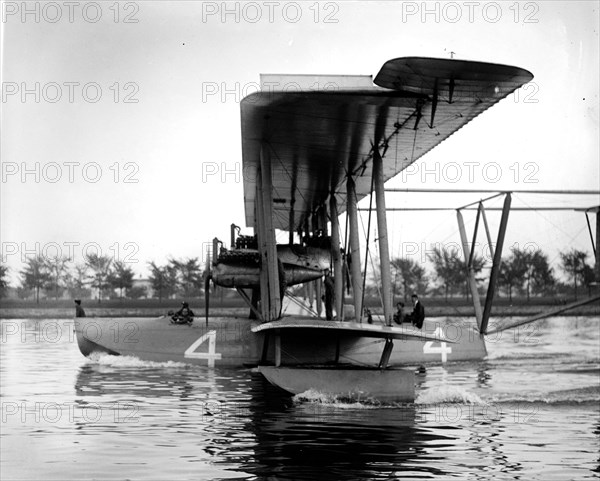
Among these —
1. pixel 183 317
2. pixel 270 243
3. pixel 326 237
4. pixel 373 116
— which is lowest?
pixel 183 317

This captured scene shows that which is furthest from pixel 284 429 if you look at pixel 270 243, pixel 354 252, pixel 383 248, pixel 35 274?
pixel 35 274

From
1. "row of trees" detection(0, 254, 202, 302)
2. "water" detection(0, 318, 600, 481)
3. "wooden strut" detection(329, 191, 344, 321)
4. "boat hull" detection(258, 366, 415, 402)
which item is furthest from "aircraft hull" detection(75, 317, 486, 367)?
"row of trees" detection(0, 254, 202, 302)

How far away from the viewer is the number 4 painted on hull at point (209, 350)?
1933cm

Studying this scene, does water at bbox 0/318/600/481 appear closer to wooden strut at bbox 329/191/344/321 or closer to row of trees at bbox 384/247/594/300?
wooden strut at bbox 329/191/344/321

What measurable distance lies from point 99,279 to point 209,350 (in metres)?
51.8

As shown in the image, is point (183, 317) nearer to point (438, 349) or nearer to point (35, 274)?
point (438, 349)

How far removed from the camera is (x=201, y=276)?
65.9m

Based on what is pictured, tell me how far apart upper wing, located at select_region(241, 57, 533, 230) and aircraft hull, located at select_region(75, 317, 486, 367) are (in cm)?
373

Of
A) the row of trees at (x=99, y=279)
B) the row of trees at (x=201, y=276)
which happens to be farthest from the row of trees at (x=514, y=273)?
the row of trees at (x=99, y=279)

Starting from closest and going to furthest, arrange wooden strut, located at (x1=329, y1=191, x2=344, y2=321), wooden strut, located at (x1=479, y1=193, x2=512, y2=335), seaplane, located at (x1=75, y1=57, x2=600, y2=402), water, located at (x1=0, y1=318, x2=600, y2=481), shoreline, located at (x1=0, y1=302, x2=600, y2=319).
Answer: water, located at (x1=0, y1=318, x2=600, y2=481) < seaplane, located at (x1=75, y1=57, x2=600, y2=402) < wooden strut, located at (x1=329, y1=191, x2=344, y2=321) < wooden strut, located at (x1=479, y1=193, x2=512, y2=335) < shoreline, located at (x1=0, y1=302, x2=600, y2=319)

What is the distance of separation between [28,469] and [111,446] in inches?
48.1

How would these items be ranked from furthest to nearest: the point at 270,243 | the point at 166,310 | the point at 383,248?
the point at 166,310 < the point at 270,243 < the point at 383,248

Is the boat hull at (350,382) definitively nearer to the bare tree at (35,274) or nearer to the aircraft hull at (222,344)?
the aircraft hull at (222,344)

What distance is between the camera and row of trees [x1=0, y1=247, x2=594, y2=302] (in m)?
66.1
